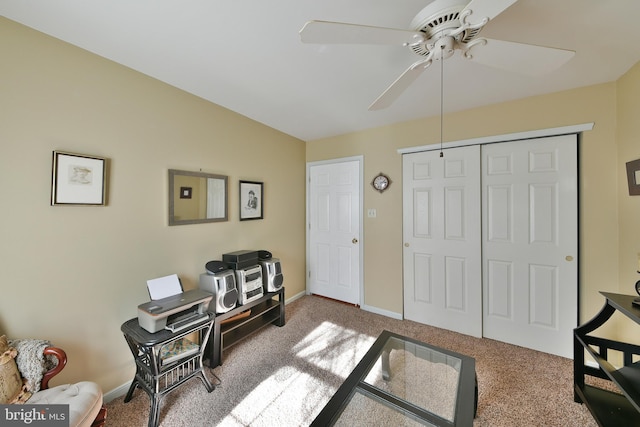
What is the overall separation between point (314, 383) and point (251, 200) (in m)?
1.87

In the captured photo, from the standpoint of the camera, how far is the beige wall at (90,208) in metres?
1.30

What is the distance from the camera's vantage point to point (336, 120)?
2691mm

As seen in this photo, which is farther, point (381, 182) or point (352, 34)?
point (381, 182)

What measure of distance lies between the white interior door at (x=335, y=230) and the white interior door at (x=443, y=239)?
2.18 feet

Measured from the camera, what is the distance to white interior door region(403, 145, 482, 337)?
2375mm

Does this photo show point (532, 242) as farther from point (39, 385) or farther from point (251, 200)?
point (39, 385)

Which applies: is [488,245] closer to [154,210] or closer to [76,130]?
[154,210]

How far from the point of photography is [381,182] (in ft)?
9.41

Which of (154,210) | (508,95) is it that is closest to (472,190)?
(508,95)

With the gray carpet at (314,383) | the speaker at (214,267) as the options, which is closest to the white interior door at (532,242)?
the gray carpet at (314,383)

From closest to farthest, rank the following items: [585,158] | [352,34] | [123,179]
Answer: [352,34]
[123,179]
[585,158]

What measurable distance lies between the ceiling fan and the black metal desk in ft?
6.06

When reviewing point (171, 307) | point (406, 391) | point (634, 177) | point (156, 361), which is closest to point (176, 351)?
point (156, 361)

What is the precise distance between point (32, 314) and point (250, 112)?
2233mm
